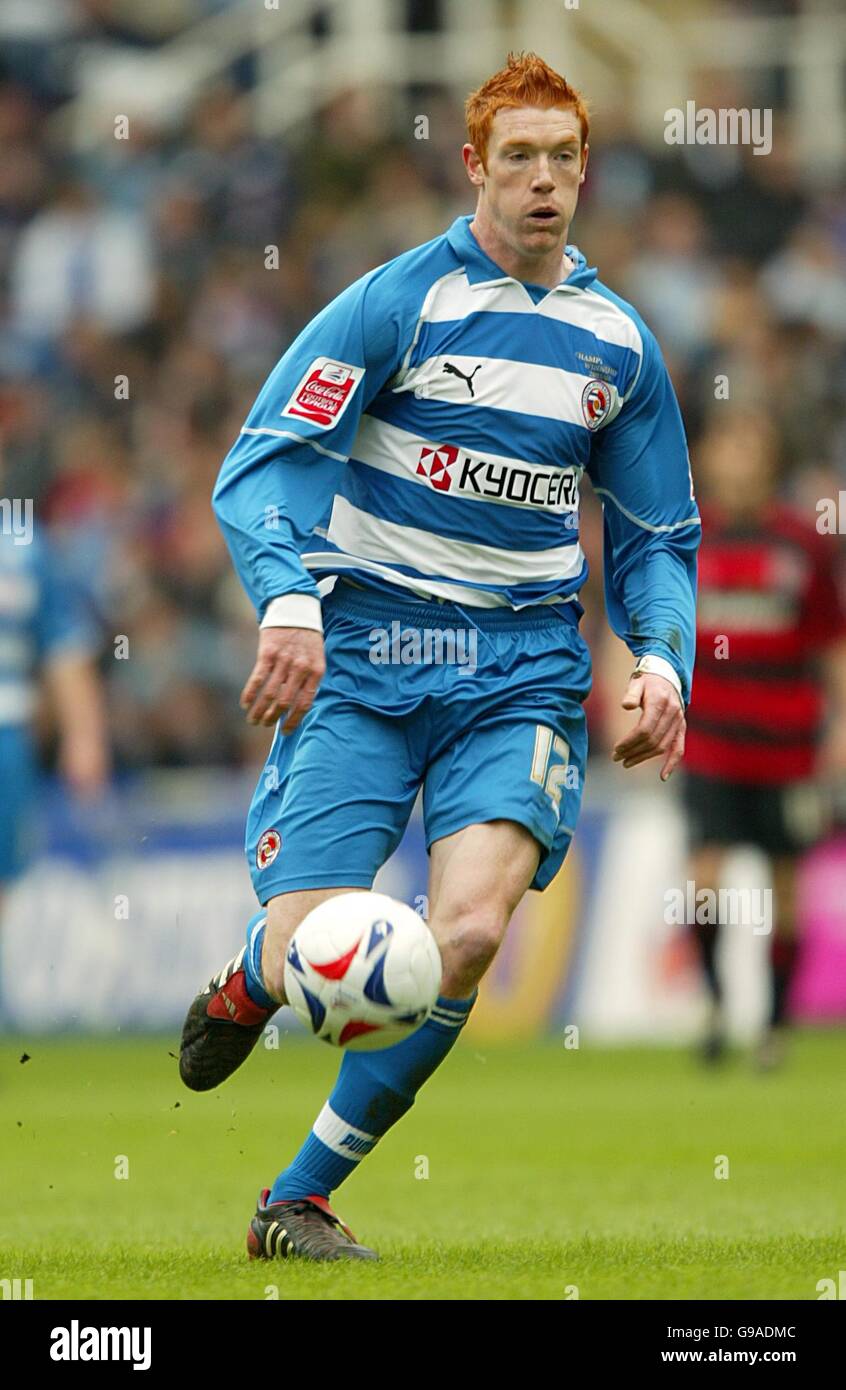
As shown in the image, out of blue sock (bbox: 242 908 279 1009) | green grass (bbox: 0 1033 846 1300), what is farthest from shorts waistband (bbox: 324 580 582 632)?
green grass (bbox: 0 1033 846 1300)

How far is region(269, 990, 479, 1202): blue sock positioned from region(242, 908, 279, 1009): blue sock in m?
0.27

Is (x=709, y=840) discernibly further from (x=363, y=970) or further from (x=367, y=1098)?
(x=363, y=970)

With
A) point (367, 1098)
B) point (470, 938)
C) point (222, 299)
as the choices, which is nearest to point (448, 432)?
point (470, 938)

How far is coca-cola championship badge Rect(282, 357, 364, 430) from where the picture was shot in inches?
230

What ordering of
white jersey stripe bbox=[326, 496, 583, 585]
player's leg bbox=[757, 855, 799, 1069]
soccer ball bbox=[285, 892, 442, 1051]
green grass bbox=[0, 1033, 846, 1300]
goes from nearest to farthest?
soccer ball bbox=[285, 892, 442, 1051], green grass bbox=[0, 1033, 846, 1300], white jersey stripe bbox=[326, 496, 583, 585], player's leg bbox=[757, 855, 799, 1069]

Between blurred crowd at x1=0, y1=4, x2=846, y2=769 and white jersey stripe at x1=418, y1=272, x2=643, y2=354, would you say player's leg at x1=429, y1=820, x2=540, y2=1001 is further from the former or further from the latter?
blurred crowd at x1=0, y1=4, x2=846, y2=769

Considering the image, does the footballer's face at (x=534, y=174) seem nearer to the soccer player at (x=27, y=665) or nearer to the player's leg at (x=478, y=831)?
the player's leg at (x=478, y=831)

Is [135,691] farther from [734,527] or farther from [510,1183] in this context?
[510,1183]

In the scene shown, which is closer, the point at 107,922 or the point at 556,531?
the point at 556,531

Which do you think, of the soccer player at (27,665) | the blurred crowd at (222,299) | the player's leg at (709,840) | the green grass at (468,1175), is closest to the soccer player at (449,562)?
the green grass at (468,1175)
